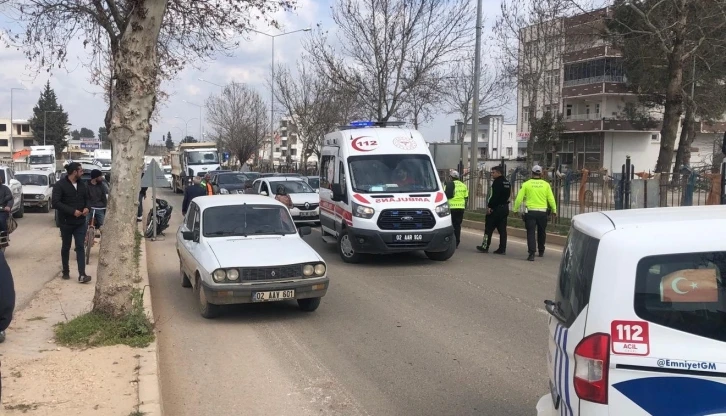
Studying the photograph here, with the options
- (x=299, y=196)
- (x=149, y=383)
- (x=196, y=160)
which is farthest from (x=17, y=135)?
(x=149, y=383)

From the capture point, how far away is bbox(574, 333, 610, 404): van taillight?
3.15 m

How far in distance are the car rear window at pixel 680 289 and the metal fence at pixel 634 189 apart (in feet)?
37.8

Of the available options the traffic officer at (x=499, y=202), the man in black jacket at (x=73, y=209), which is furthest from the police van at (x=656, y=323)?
the traffic officer at (x=499, y=202)

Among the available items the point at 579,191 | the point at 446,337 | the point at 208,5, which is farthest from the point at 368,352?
the point at 579,191

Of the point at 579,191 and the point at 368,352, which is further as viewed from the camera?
the point at 579,191

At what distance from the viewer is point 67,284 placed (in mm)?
10766

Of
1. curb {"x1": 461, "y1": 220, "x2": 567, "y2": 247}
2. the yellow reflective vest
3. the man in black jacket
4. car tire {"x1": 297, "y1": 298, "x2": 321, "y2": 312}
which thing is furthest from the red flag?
the yellow reflective vest

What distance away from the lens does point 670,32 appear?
2036 centimetres

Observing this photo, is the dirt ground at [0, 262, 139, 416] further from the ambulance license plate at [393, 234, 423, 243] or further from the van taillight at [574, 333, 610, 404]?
the ambulance license plate at [393, 234, 423, 243]

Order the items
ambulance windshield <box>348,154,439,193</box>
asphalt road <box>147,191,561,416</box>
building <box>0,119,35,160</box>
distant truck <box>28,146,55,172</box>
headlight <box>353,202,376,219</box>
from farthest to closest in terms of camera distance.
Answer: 1. building <box>0,119,35,160</box>
2. distant truck <box>28,146,55,172</box>
3. ambulance windshield <box>348,154,439,193</box>
4. headlight <box>353,202,376,219</box>
5. asphalt road <box>147,191,561,416</box>

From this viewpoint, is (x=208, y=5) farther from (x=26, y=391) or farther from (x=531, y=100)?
(x=531, y=100)

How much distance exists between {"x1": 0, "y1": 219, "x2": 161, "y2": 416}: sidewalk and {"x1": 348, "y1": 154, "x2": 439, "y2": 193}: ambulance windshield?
6.48m

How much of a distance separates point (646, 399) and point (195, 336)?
5966 millimetres

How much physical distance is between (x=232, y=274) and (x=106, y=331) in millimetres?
1646
